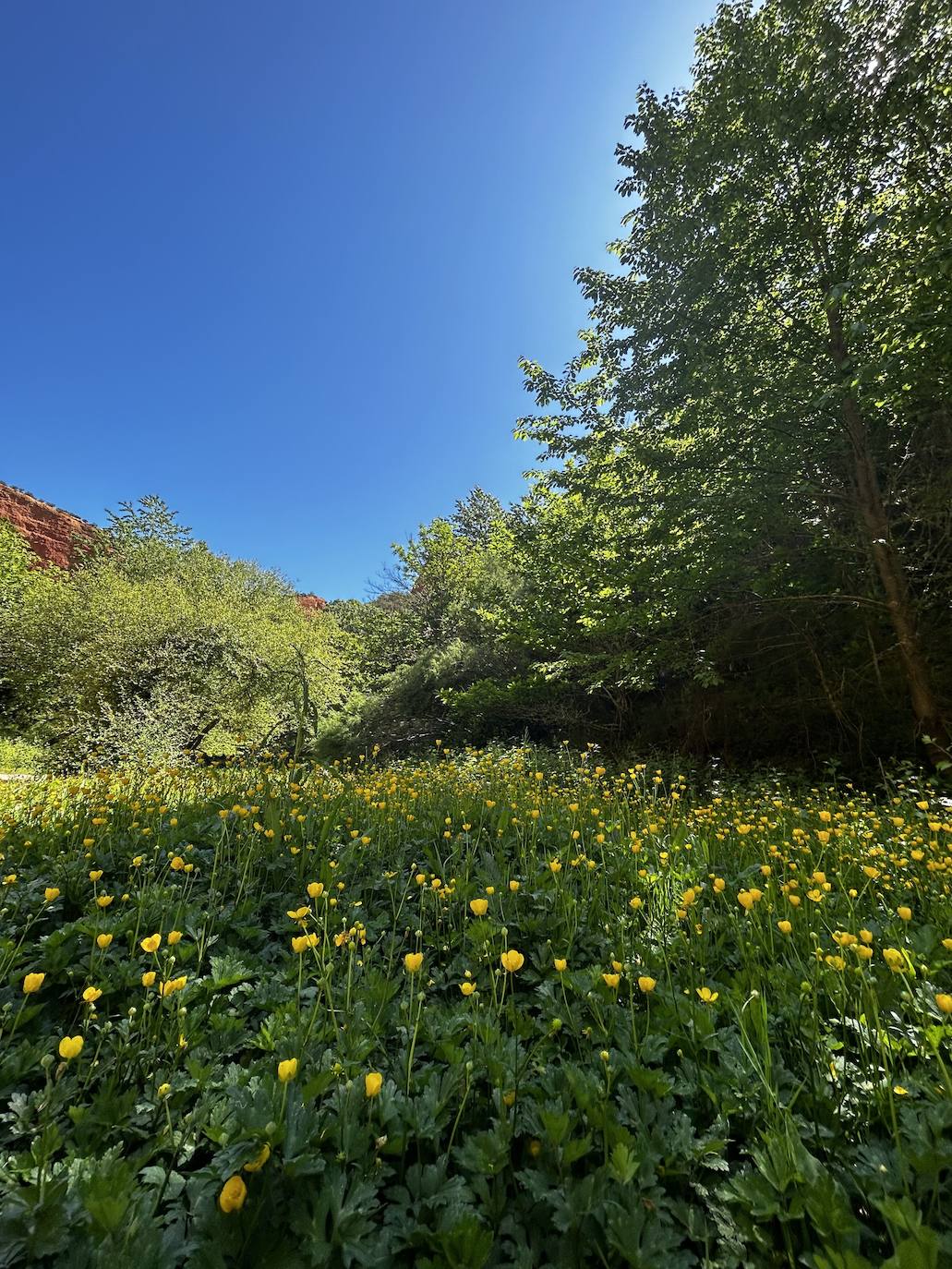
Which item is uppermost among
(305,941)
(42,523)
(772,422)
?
(42,523)

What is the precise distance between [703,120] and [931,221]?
9.46 feet

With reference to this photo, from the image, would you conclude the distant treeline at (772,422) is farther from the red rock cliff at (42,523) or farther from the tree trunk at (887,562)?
the red rock cliff at (42,523)

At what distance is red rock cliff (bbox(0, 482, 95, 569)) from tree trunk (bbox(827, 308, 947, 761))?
40162 mm

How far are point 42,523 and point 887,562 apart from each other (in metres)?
47.6

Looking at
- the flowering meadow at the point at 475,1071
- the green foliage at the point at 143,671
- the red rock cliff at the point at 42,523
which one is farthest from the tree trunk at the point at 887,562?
the red rock cliff at the point at 42,523

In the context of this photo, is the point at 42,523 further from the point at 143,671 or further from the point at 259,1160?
the point at 259,1160

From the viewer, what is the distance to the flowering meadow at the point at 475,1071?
86 centimetres

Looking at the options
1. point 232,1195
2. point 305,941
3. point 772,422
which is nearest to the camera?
point 232,1195

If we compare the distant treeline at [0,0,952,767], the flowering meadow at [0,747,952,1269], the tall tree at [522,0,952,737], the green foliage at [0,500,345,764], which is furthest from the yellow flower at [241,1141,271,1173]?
the green foliage at [0,500,345,764]

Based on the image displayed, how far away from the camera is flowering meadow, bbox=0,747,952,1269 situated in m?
0.86

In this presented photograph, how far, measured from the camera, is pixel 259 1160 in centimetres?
89

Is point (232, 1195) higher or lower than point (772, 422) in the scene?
lower

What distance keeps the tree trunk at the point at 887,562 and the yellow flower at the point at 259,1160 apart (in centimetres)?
642

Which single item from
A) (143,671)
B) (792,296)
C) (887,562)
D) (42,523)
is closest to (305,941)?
(887,562)
